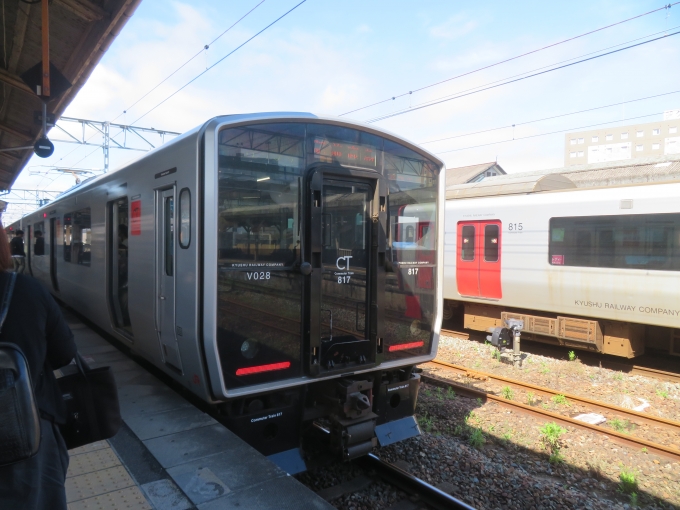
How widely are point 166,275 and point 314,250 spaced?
4.48 feet

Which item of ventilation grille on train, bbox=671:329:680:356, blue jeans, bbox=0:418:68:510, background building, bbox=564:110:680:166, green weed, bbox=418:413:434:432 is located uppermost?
background building, bbox=564:110:680:166

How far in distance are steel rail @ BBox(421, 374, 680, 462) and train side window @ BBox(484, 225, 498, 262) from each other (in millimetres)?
3619

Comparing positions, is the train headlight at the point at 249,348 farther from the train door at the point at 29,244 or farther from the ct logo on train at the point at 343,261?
the train door at the point at 29,244

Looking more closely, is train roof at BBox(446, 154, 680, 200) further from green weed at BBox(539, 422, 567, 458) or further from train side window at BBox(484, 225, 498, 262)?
green weed at BBox(539, 422, 567, 458)

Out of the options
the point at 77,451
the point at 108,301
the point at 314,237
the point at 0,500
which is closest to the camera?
the point at 0,500

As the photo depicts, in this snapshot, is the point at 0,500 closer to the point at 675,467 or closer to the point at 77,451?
the point at 77,451

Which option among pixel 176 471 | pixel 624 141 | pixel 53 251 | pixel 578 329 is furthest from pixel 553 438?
pixel 624 141

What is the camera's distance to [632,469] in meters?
5.09

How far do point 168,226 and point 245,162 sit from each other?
3.55 feet

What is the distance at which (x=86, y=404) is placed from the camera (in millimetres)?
2361

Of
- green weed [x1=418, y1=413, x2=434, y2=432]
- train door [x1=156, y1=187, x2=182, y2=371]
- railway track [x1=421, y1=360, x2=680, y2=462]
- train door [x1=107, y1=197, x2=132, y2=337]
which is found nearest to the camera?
train door [x1=156, y1=187, x2=182, y2=371]

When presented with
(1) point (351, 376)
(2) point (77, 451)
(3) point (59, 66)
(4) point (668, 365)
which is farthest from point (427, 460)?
(3) point (59, 66)

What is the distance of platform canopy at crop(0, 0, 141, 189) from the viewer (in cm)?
741

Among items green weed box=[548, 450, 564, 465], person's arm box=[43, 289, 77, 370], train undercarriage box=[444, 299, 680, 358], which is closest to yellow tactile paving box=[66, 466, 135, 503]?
person's arm box=[43, 289, 77, 370]
